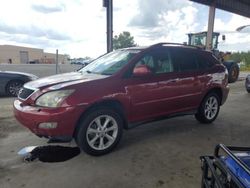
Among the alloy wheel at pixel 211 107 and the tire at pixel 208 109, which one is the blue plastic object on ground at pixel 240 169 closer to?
the tire at pixel 208 109

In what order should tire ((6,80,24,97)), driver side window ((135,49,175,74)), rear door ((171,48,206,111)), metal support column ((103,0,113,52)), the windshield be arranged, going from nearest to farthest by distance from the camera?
the windshield, driver side window ((135,49,175,74)), rear door ((171,48,206,111)), tire ((6,80,24,97)), metal support column ((103,0,113,52))

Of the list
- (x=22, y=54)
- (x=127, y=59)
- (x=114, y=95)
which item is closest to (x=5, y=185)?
(x=114, y=95)

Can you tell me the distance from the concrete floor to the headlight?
0.86 m

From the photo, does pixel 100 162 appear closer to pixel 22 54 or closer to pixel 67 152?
pixel 67 152

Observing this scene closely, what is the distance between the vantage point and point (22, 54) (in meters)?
73.8

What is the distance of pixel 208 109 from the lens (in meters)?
5.66

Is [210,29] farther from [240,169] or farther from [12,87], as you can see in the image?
[240,169]

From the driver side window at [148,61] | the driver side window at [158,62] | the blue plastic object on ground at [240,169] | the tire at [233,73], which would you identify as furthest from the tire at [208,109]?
the tire at [233,73]

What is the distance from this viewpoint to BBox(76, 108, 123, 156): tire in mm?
3748

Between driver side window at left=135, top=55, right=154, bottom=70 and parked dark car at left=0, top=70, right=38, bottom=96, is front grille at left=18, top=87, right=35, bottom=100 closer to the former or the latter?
driver side window at left=135, top=55, right=154, bottom=70

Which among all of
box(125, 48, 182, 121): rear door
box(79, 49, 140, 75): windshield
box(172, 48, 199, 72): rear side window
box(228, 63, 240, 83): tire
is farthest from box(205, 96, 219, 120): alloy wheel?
box(228, 63, 240, 83): tire

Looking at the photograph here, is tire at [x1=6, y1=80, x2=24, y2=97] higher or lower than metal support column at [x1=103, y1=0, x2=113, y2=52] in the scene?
lower

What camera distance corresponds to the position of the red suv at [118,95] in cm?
362

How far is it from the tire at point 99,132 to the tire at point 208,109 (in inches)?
A: 86.9
